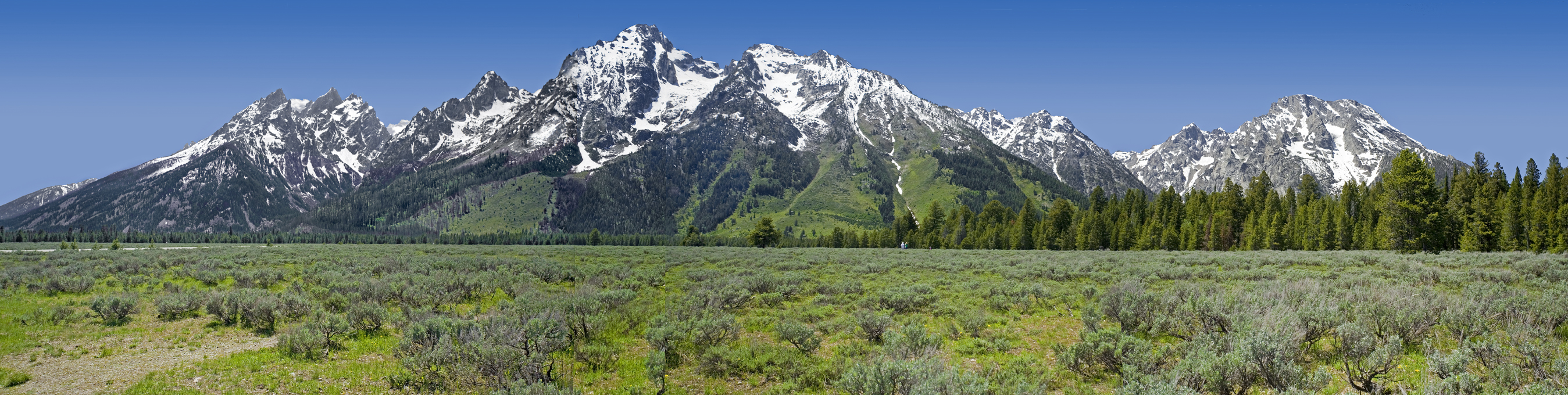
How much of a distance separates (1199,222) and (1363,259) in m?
49.3

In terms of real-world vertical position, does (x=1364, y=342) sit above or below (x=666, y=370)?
above

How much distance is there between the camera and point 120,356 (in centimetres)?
1482

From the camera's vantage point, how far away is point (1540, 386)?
7.16 m

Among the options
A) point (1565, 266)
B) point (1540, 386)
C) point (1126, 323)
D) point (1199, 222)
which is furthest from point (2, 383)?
point (1199, 222)

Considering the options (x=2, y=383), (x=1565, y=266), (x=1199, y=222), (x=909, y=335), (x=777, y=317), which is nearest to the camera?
(x=2, y=383)

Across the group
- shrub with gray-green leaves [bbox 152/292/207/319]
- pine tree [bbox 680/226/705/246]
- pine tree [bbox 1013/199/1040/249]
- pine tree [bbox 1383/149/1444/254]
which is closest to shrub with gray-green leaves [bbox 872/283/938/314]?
shrub with gray-green leaves [bbox 152/292/207/319]

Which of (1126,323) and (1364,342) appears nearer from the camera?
(1364,342)

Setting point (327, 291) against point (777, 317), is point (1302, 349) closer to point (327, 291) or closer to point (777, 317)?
point (777, 317)

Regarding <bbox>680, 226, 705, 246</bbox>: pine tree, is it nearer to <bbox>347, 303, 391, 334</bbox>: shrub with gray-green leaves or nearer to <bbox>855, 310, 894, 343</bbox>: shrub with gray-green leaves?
<bbox>347, 303, 391, 334</bbox>: shrub with gray-green leaves

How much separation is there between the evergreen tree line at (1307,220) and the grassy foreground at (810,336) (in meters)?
21.8

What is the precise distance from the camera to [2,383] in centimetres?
1234

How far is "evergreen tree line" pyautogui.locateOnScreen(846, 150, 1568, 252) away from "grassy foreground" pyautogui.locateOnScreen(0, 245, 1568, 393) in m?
21.8

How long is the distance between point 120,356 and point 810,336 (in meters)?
17.3

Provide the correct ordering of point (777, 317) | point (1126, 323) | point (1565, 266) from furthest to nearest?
point (1565, 266) → point (777, 317) → point (1126, 323)
